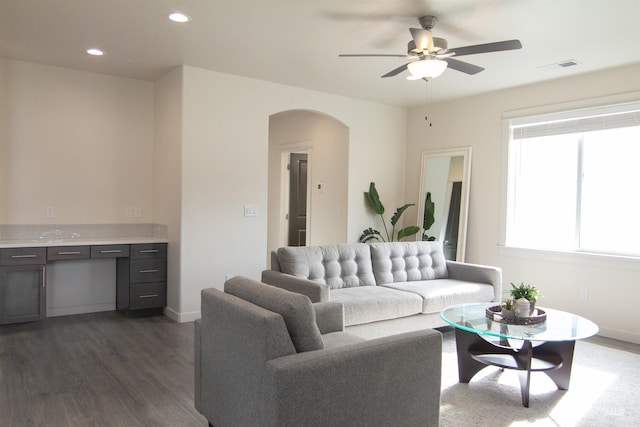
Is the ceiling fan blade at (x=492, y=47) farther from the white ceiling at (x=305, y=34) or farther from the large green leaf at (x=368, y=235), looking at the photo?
the large green leaf at (x=368, y=235)

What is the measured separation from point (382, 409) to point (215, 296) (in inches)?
40.7

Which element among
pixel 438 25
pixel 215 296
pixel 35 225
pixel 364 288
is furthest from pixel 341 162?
pixel 215 296

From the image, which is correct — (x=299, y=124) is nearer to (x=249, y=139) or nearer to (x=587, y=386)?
(x=249, y=139)

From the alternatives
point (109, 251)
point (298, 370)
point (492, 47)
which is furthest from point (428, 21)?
point (109, 251)

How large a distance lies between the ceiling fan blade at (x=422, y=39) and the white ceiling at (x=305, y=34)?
0.22 meters

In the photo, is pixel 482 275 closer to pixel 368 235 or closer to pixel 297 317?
pixel 368 235

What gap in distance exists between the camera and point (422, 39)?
10.7 ft

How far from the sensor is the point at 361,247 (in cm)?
472

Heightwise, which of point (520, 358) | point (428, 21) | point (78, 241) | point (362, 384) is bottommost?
point (520, 358)

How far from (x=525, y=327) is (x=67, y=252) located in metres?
4.28

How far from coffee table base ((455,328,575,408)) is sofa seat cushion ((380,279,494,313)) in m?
0.84

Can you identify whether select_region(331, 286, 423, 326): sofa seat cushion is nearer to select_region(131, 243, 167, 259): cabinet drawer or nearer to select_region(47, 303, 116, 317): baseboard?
select_region(131, 243, 167, 259): cabinet drawer

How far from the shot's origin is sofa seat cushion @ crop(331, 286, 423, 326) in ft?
12.5

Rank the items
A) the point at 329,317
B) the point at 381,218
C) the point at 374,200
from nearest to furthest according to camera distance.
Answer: the point at 329,317 < the point at 374,200 < the point at 381,218
